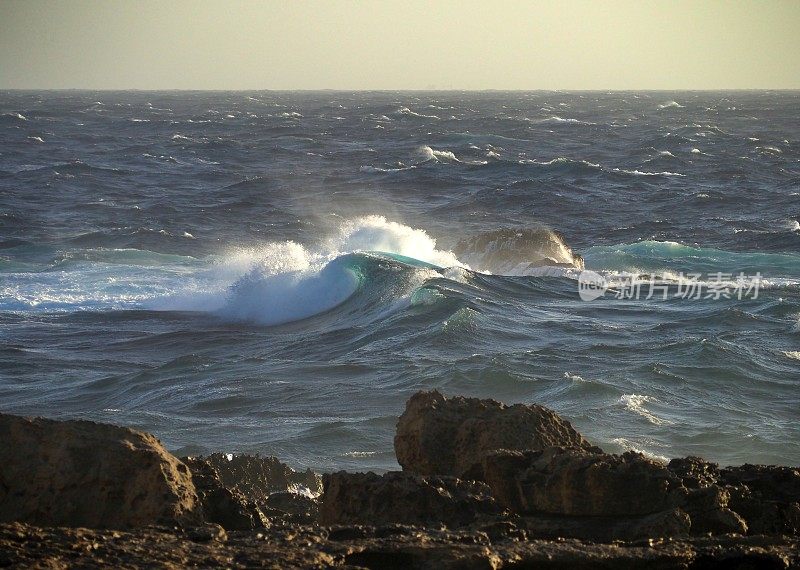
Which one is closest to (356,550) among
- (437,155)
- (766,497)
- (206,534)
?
(206,534)

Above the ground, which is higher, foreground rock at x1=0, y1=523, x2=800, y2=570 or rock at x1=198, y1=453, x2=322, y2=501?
foreground rock at x1=0, y1=523, x2=800, y2=570

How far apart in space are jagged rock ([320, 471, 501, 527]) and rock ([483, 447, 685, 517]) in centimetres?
18

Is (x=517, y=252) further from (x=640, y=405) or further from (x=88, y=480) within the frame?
(x=88, y=480)

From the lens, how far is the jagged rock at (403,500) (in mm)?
5152

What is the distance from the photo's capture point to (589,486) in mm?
5254

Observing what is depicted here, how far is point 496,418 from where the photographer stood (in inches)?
243

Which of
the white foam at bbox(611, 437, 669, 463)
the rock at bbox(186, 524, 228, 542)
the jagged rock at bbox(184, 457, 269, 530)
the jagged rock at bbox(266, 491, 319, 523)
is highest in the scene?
the rock at bbox(186, 524, 228, 542)

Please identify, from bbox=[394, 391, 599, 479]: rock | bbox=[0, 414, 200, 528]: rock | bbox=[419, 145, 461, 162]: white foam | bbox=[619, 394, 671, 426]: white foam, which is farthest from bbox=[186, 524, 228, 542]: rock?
bbox=[419, 145, 461, 162]: white foam

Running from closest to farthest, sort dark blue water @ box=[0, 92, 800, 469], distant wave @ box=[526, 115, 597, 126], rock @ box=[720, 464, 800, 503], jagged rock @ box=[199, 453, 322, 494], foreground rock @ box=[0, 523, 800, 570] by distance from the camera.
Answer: foreground rock @ box=[0, 523, 800, 570] < rock @ box=[720, 464, 800, 503] < jagged rock @ box=[199, 453, 322, 494] < dark blue water @ box=[0, 92, 800, 469] < distant wave @ box=[526, 115, 597, 126]

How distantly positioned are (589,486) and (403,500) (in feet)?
2.87

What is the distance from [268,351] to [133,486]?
10244mm

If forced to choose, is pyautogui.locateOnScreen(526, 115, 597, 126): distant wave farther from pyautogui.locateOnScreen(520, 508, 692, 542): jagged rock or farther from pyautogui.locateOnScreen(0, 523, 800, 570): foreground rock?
pyautogui.locateOnScreen(0, 523, 800, 570): foreground rock

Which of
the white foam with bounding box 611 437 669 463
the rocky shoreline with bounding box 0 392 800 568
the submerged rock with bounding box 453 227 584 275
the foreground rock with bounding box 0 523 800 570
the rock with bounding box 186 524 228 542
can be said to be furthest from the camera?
the submerged rock with bounding box 453 227 584 275

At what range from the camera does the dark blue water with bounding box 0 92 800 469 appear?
11602mm
